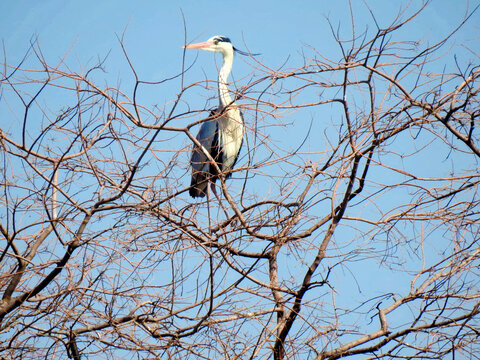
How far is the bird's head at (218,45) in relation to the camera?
541cm

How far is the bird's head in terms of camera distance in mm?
5410

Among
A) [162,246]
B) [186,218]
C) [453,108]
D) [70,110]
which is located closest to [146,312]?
[162,246]

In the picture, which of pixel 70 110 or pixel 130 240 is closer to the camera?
pixel 70 110

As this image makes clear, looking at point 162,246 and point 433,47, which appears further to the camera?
point 162,246

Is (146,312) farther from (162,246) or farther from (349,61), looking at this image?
(349,61)

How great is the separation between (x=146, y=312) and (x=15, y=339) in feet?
1.65

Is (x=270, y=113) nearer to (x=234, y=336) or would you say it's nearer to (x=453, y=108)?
(x=453, y=108)

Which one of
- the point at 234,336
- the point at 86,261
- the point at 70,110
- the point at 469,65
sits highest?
the point at 469,65

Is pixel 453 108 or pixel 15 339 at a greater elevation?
pixel 453 108

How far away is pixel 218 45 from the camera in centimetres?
545

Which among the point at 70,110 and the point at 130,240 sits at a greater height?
the point at 70,110

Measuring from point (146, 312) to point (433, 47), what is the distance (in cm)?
147

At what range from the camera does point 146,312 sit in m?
2.35

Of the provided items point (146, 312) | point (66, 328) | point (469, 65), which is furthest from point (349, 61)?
point (66, 328)
